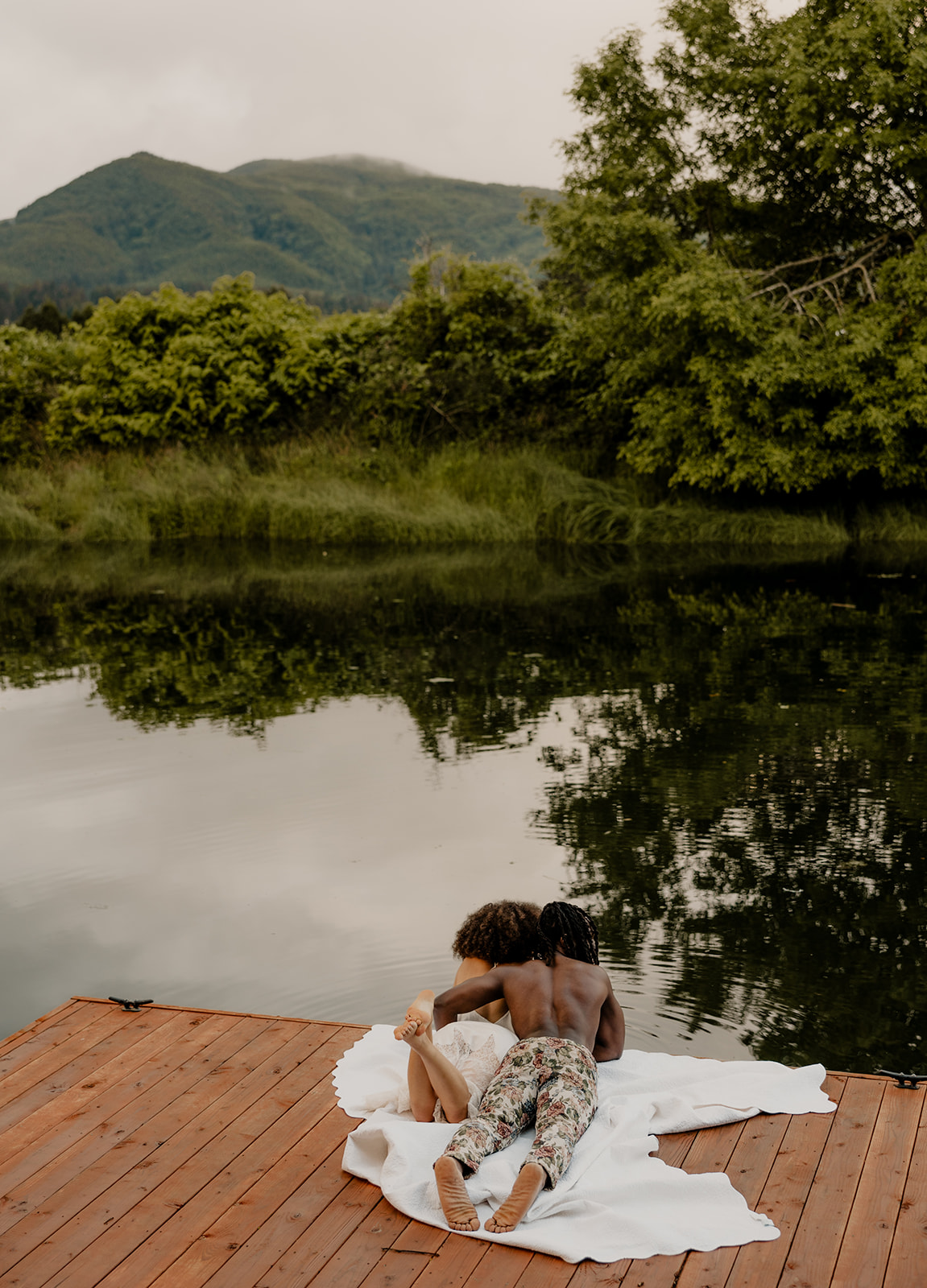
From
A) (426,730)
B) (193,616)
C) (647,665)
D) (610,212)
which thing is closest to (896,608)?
(647,665)

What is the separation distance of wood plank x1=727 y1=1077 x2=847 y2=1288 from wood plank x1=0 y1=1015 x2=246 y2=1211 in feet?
5.56

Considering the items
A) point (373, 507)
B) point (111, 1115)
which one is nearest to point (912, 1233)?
point (111, 1115)

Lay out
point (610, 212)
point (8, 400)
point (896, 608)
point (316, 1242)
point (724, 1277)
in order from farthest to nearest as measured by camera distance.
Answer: point (8, 400)
point (610, 212)
point (896, 608)
point (316, 1242)
point (724, 1277)

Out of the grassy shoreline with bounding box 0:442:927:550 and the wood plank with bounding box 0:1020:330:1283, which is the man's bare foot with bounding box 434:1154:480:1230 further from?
the grassy shoreline with bounding box 0:442:927:550

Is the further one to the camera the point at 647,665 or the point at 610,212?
the point at 610,212

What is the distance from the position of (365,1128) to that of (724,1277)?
3.27ft

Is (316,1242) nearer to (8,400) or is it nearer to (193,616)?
(193,616)

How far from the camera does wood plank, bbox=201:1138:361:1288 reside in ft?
8.90

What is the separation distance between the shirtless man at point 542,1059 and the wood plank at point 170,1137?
57 cm

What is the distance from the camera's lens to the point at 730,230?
21.1 metres

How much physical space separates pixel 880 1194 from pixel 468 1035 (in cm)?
122

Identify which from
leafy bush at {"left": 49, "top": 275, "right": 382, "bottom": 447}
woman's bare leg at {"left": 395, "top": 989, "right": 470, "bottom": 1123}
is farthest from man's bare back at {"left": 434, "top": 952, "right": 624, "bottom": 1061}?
leafy bush at {"left": 49, "top": 275, "right": 382, "bottom": 447}

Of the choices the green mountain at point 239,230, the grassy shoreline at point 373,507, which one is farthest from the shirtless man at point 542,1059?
the green mountain at point 239,230

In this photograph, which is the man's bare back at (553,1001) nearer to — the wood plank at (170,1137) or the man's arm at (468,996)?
the man's arm at (468,996)
